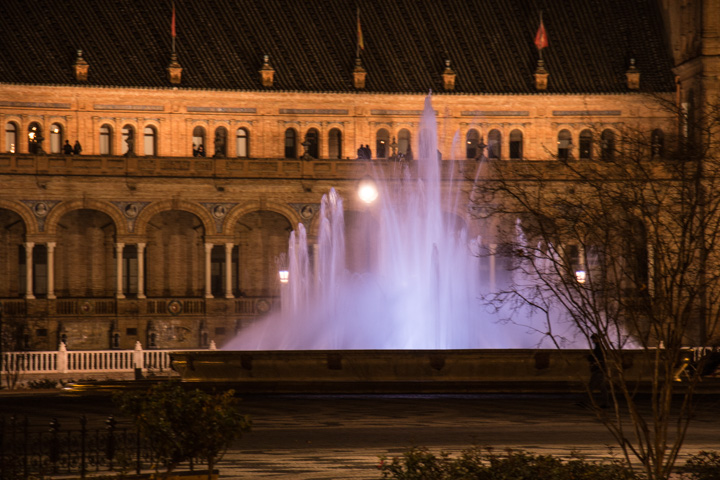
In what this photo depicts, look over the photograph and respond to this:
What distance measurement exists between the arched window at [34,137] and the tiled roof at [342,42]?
2.40 metres

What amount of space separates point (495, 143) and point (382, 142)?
610cm

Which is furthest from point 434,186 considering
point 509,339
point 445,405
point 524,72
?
point 524,72

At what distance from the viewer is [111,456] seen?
1750cm

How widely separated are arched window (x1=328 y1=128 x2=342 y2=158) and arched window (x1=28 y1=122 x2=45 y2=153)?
14.3m

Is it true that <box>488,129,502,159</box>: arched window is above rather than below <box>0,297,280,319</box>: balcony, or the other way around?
above

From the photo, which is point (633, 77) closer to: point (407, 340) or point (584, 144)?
point (584, 144)

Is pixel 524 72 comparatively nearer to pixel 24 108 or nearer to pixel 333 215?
pixel 333 215

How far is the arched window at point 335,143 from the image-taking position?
66375 millimetres

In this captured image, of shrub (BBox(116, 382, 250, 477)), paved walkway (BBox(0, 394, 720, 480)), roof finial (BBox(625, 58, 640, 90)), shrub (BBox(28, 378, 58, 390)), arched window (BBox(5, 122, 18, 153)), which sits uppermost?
roof finial (BBox(625, 58, 640, 90))

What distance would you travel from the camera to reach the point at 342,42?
217 ft

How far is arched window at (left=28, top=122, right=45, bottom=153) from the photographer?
62.3 m

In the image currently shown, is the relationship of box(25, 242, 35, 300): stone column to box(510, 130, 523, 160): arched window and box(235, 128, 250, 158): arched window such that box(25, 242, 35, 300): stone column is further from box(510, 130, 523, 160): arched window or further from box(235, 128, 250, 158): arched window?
box(510, 130, 523, 160): arched window

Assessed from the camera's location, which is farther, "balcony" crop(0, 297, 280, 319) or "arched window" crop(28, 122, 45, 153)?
"arched window" crop(28, 122, 45, 153)

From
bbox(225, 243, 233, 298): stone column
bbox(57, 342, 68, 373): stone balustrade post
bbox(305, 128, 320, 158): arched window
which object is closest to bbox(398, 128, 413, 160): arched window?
bbox(305, 128, 320, 158): arched window
